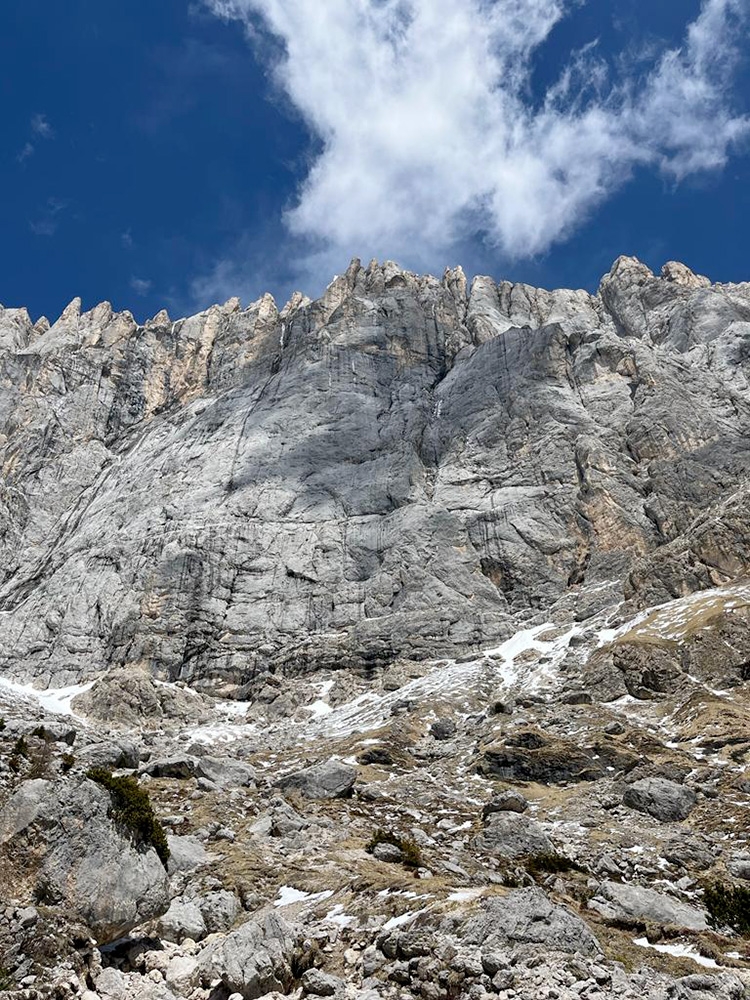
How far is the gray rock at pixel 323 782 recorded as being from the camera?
3006cm

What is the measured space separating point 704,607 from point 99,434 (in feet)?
344

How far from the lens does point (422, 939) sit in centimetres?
1195

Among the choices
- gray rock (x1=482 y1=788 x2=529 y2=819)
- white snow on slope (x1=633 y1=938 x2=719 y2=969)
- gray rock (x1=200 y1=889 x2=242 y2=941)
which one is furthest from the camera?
gray rock (x1=482 y1=788 x2=529 y2=819)

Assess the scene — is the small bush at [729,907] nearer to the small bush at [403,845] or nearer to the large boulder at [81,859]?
the small bush at [403,845]

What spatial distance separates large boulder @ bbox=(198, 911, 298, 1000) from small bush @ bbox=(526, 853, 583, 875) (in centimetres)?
898

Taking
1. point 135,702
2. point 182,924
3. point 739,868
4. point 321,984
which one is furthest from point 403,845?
point 135,702

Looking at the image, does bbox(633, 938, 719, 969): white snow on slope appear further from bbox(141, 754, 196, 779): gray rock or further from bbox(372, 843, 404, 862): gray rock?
bbox(141, 754, 196, 779): gray rock

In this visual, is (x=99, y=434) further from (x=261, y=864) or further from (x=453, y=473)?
(x=261, y=864)

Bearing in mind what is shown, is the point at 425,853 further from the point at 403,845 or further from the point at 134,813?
the point at 134,813

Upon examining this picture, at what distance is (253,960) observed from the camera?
38.8ft

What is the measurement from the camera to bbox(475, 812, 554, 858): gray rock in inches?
856

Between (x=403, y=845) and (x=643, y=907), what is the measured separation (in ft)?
26.2

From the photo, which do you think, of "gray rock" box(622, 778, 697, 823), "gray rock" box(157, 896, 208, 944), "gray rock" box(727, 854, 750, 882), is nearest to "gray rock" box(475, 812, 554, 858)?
"gray rock" box(727, 854, 750, 882)

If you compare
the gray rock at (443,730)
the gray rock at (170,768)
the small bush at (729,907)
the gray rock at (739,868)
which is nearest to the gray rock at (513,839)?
the gray rock at (739,868)
